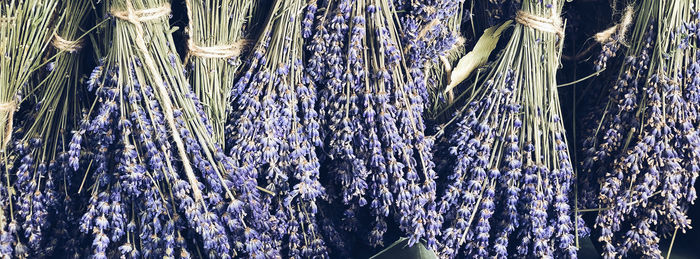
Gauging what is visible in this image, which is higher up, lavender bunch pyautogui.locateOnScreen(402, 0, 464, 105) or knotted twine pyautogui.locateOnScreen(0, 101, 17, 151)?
lavender bunch pyautogui.locateOnScreen(402, 0, 464, 105)

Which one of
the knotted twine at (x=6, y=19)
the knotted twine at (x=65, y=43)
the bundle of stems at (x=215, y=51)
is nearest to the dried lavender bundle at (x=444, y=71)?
the bundle of stems at (x=215, y=51)

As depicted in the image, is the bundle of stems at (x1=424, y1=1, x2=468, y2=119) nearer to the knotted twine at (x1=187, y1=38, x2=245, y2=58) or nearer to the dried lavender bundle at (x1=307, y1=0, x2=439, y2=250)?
the dried lavender bundle at (x1=307, y1=0, x2=439, y2=250)

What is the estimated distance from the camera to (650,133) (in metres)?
1.77

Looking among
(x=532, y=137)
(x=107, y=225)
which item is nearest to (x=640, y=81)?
(x=532, y=137)

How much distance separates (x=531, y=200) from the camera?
1769 mm

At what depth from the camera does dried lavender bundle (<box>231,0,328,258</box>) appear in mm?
1723

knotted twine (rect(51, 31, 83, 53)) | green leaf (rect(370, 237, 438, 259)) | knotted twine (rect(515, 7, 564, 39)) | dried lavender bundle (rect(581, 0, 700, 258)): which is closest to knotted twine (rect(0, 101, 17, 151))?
knotted twine (rect(51, 31, 83, 53))

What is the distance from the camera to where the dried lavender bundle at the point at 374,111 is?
1.71 m

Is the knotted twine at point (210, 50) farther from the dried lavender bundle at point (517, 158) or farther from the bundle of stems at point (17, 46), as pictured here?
the dried lavender bundle at point (517, 158)

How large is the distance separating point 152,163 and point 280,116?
325mm

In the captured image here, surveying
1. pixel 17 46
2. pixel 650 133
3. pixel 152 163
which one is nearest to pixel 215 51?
pixel 152 163

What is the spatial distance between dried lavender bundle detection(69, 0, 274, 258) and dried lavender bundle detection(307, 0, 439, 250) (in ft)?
0.86

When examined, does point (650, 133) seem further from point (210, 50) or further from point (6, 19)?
point (6, 19)

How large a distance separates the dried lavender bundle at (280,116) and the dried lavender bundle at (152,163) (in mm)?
72
